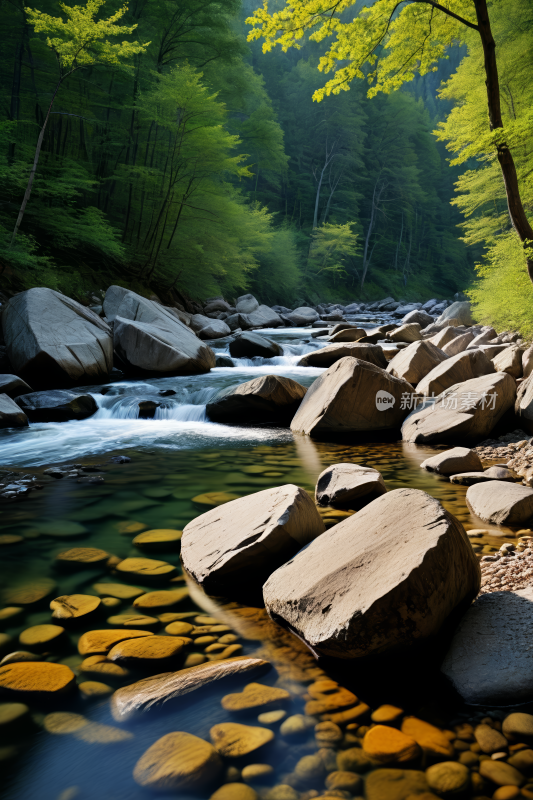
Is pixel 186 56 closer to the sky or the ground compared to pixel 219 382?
closer to the sky

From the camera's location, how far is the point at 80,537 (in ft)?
10.3

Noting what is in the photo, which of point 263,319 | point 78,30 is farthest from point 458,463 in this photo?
point 263,319

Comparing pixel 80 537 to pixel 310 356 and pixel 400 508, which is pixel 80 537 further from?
pixel 310 356

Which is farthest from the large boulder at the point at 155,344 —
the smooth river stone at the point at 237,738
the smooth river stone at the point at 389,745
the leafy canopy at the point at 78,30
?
the smooth river stone at the point at 389,745

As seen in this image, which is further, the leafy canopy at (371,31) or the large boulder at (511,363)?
the large boulder at (511,363)

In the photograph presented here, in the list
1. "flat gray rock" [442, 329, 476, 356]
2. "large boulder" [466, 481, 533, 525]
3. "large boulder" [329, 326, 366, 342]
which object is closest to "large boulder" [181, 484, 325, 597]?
"large boulder" [466, 481, 533, 525]

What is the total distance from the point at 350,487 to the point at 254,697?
6.28 feet

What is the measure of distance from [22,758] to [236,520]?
55.8 inches

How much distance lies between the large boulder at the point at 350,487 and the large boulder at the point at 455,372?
3046 millimetres

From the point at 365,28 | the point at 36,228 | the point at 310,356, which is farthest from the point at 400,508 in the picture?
the point at 36,228

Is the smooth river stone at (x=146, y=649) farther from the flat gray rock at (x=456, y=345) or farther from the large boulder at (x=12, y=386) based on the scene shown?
the flat gray rock at (x=456, y=345)

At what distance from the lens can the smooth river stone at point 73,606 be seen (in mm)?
2228

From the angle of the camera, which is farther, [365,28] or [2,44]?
[2,44]

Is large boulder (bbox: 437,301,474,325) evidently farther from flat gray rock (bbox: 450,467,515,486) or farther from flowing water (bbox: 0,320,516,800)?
flat gray rock (bbox: 450,467,515,486)
